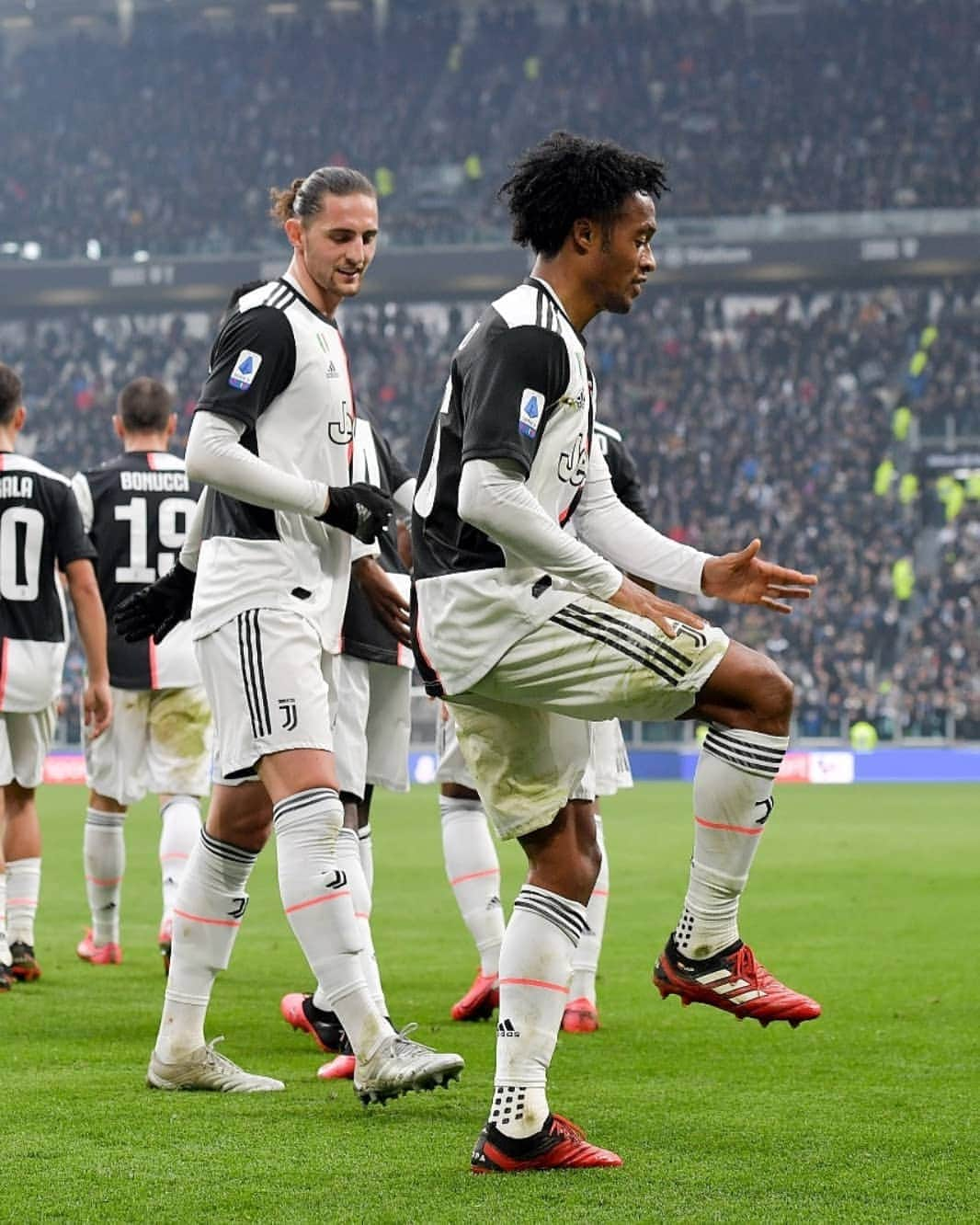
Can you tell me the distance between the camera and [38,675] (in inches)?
274

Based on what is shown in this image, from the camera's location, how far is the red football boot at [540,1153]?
3619mm

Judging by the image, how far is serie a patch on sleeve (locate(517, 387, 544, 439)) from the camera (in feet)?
12.0

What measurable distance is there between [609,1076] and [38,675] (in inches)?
122

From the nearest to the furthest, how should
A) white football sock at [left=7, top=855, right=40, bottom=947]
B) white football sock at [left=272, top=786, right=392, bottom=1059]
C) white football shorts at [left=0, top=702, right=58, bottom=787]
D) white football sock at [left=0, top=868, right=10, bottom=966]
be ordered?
white football sock at [left=272, top=786, right=392, bottom=1059], white football sock at [left=0, top=868, right=10, bottom=966], white football shorts at [left=0, top=702, right=58, bottom=787], white football sock at [left=7, top=855, right=40, bottom=947]

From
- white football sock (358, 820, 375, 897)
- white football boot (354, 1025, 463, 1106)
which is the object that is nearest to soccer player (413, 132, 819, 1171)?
white football boot (354, 1025, 463, 1106)

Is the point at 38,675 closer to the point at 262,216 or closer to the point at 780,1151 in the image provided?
the point at 780,1151

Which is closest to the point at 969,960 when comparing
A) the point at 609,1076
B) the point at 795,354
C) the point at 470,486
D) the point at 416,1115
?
the point at 609,1076

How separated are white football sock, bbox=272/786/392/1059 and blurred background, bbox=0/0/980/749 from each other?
82.3 ft

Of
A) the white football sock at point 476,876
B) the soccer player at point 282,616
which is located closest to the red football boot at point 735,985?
the soccer player at point 282,616

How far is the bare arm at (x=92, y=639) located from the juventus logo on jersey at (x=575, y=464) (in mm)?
3056

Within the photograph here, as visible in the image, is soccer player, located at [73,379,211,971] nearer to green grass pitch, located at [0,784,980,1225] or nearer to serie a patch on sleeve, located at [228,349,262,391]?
green grass pitch, located at [0,784,980,1225]

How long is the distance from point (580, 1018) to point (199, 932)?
1.77m

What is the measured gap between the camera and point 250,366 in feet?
14.3

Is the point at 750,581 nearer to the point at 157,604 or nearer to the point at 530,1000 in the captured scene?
the point at 530,1000
